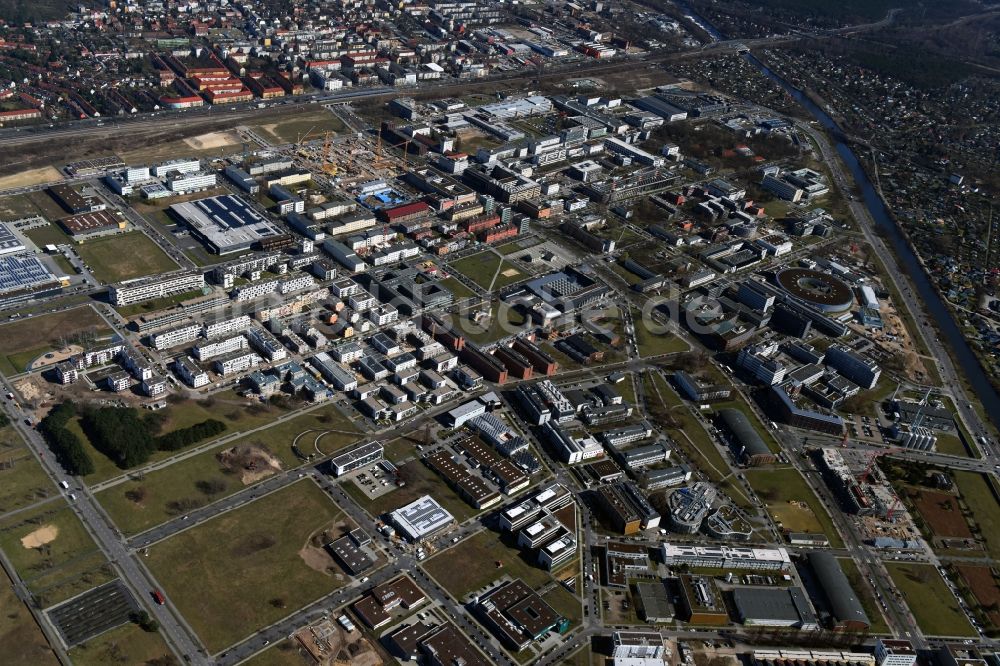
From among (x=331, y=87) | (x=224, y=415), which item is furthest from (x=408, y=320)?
(x=331, y=87)

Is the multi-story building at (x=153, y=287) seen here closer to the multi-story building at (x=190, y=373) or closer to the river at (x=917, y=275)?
A: the multi-story building at (x=190, y=373)

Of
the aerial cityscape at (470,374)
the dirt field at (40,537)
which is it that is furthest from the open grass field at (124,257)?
the dirt field at (40,537)

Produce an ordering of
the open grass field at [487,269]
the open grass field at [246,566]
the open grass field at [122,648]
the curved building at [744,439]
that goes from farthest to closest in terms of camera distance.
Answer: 1. the open grass field at [487,269]
2. the curved building at [744,439]
3. the open grass field at [246,566]
4. the open grass field at [122,648]

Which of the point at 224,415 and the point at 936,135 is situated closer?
the point at 224,415

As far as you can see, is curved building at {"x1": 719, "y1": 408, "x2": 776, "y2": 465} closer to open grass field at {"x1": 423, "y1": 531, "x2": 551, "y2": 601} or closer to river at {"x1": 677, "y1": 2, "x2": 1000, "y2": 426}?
open grass field at {"x1": 423, "y1": 531, "x2": 551, "y2": 601}

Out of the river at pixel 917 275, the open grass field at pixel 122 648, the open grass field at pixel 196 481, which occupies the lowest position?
the open grass field at pixel 122 648

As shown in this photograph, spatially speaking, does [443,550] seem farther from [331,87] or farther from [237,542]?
[331,87]

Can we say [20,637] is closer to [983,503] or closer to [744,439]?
[744,439]
